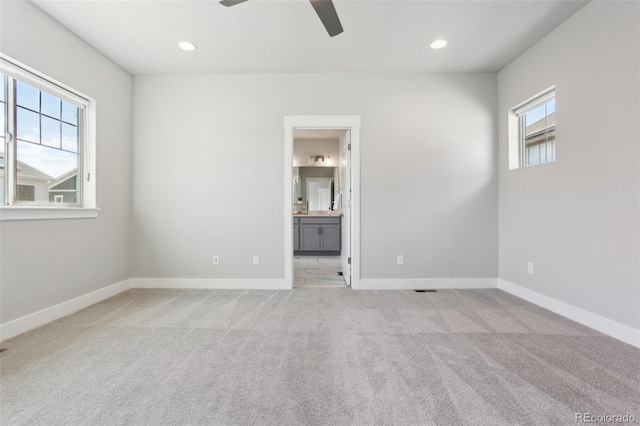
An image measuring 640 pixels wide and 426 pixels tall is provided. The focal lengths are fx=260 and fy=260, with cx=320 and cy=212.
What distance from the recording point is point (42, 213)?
2172 mm

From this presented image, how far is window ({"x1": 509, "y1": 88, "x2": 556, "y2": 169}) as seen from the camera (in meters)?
2.62

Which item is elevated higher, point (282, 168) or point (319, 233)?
point (282, 168)

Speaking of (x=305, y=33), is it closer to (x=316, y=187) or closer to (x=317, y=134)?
(x=317, y=134)

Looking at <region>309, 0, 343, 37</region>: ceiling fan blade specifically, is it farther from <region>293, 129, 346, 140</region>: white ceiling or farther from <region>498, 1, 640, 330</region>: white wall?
<region>293, 129, 346, 140</region>: white ceiling

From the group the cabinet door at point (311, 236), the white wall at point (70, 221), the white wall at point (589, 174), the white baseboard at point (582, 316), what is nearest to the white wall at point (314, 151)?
the cabinet door at point (311, 236)

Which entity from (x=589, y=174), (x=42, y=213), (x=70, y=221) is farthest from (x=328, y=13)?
(x=70, y=221)

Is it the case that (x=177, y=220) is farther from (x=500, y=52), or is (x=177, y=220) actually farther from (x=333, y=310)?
(x=500, y=52)

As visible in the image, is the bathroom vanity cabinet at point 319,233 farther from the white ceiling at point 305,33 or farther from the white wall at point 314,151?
the white ceiling at point 305,33

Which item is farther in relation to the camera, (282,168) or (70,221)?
(282,168)

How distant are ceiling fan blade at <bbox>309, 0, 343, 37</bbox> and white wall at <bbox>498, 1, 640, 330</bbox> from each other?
2096 millimetres

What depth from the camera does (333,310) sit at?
2549mm

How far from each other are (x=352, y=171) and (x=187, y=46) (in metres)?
2.19

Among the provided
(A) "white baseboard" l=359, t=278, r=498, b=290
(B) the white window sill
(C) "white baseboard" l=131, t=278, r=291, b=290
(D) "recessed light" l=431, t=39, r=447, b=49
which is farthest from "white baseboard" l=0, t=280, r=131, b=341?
(D) "recessed light" l=431, t=39, r=447, b=49

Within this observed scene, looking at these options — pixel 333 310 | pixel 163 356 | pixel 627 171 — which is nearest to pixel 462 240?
pixel 627 171
